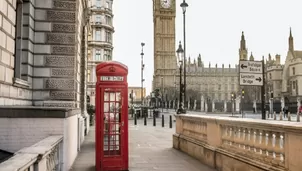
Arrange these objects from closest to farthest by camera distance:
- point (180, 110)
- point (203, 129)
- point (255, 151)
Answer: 1. point (255, 151)
2. point (203, 129)
3. point (180, 110)

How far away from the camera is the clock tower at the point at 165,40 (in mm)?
137500

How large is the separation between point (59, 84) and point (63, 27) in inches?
66.6

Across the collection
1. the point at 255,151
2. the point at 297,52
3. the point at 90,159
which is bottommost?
the point at 90,159

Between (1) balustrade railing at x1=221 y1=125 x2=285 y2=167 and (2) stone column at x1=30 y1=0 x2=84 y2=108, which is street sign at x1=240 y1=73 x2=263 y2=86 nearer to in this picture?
(1) balustrade railing at x1=221 y1=125 x2=285 y2=167

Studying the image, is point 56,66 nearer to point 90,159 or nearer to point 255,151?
point 90,159

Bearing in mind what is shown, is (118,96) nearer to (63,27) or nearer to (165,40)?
(63,27)

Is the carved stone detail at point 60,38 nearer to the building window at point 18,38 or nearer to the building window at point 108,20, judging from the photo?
the building window at point 18,38

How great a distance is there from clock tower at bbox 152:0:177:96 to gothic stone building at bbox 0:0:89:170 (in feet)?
415

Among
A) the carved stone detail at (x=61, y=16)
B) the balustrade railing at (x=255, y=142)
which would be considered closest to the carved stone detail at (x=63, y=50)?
the carved stone detail at (x=61, y=16)

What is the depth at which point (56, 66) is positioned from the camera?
1031 cm

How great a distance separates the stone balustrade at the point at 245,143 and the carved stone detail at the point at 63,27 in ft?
15.1

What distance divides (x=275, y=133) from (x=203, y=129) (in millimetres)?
4232

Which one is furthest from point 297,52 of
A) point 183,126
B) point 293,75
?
point 183,126

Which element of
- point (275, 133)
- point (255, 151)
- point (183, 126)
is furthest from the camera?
point (183, 126)
